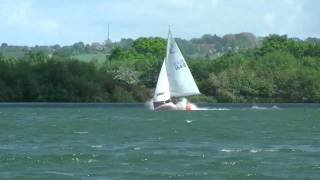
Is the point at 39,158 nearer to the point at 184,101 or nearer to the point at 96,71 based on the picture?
the point at 184,101

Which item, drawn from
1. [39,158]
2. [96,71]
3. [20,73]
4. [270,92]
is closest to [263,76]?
[270,92]

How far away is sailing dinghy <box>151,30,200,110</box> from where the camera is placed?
90.1 meters

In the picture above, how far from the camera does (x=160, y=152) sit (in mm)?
37469

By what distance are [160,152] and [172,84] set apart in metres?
52.9

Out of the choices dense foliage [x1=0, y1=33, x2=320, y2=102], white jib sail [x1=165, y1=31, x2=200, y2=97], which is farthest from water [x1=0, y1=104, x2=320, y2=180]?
dense foliage [x1=0, y1=33, x2=320, y2=102]

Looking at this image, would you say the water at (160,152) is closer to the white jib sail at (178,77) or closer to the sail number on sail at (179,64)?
the white jib sail at (178,77)

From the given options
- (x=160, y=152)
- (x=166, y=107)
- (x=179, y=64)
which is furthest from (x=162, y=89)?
(x=160, y=152)

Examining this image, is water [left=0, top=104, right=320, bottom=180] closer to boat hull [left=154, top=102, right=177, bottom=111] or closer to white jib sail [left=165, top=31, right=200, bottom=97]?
boat hull [left=154, top=102, right=177, bottom=111]

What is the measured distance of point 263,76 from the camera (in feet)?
401

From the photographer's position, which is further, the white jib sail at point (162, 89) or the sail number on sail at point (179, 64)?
the sail number on sail at point (179, 64)

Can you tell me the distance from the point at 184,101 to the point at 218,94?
2644cm

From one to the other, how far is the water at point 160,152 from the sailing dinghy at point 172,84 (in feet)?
109

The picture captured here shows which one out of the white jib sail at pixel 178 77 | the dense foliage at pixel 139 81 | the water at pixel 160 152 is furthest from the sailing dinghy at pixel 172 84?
the water at pixel 160 152

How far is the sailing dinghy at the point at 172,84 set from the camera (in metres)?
90.1
